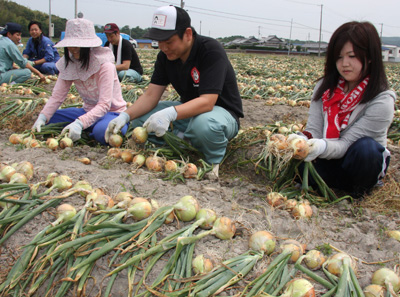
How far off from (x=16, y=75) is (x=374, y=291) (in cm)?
554

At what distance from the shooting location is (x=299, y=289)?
123cm

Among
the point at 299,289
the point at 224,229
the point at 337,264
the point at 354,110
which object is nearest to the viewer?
the point at 299,289

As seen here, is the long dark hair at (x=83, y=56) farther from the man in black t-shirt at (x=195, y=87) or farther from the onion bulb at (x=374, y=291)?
the onion bulb at (x=374, y=291)

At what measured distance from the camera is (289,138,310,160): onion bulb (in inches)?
76.0

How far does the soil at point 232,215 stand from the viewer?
145 centimetres

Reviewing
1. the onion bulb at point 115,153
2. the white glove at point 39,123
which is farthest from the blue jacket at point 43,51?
the onion bulb at point 115,153

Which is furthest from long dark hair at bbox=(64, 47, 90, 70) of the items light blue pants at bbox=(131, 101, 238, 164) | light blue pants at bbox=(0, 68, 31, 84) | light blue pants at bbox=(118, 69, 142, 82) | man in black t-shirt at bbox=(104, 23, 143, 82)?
light blue pants at bbox=(0, 68, 31, 84)

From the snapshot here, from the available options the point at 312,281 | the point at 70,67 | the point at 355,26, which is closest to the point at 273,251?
the point at 312,281

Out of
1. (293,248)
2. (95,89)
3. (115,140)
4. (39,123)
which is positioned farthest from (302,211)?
(39,123)

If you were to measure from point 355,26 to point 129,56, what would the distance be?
397 cm

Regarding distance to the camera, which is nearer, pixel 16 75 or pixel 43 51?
pixel 16 75

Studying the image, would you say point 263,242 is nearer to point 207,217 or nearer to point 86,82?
point 207,217

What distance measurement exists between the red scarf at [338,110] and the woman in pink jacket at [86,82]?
155 centimetres

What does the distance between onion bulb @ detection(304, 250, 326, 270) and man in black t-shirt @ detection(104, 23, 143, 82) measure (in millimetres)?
4368
